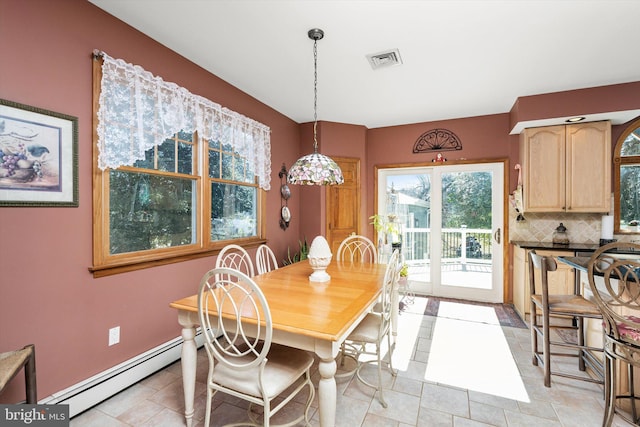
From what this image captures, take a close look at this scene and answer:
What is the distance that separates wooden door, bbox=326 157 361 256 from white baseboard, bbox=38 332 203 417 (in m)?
2.53

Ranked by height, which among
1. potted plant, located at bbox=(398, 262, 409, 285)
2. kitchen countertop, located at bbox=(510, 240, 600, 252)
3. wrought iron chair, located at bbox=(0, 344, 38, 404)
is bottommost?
potted plant, located at bbox=(398, 262, 409, 285)

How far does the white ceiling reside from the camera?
2.00m

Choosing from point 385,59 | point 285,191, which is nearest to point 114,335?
point 285,191

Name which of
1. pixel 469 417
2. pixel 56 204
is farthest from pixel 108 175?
pixel 469 417

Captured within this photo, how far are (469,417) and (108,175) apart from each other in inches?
113

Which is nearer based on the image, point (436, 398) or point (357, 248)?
point (436, 398)

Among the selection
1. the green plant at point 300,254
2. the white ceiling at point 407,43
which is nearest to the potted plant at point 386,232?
the green plant at point 300,254

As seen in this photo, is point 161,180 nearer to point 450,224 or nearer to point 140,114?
point 140,114

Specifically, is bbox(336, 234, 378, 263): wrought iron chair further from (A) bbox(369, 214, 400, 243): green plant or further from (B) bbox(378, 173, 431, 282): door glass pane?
(B) bbox(378, 173, 431, 282): door glass pane

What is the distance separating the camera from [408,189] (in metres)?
4.64

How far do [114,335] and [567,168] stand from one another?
188 inches

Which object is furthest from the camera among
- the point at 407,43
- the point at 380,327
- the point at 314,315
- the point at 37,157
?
the point at 407,43

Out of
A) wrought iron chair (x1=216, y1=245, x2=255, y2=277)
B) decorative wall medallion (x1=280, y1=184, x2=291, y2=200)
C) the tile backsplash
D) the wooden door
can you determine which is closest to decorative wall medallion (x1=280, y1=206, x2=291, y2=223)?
decorative wall medallion (x1=280, y1=184, x2=291, y2=200)

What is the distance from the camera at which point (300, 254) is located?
4.22m
